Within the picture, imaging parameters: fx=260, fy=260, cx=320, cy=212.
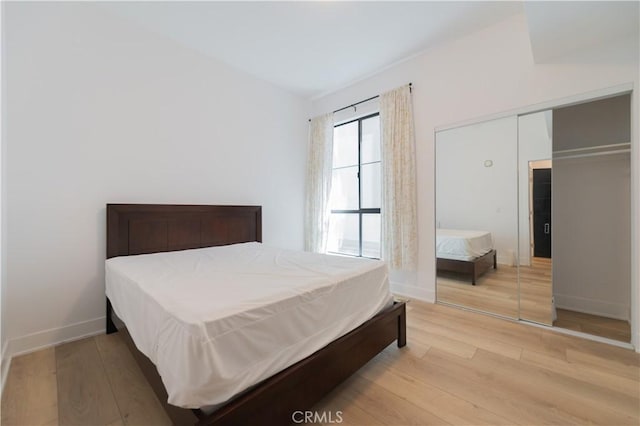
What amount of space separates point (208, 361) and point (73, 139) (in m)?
2.46

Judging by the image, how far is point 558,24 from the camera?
1.87 meters

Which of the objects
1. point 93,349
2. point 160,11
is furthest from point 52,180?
point 160,11

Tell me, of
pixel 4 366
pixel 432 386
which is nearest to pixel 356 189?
Answer: pixel 432 386

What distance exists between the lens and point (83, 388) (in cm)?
159

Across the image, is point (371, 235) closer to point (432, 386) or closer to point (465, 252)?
point (465, 252)

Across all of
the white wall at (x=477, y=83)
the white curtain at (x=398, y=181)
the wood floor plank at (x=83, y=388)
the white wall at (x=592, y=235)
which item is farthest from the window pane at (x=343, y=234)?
the wood floor plank at (x=83, y=388)

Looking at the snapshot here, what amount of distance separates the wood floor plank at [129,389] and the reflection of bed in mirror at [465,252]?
281 cm

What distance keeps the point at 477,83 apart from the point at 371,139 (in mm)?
1437

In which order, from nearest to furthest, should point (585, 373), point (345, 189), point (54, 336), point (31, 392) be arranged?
1. point (31, 392)
2. point (585, 373)
3. point (54, 336)
4. point (345, 189)

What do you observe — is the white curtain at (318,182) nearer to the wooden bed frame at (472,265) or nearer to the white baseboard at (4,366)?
the wooden bed frame at (472,265)

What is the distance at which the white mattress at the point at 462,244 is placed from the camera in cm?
277

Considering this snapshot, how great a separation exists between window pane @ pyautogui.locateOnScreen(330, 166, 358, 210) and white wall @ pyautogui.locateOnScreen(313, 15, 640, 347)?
3.56 ft

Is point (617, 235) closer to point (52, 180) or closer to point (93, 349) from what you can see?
point (93, 349)

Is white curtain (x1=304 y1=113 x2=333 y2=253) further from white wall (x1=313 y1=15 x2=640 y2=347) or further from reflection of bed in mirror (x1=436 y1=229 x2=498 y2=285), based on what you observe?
reflection of bed in mirror (x1=436 y1=229 x2=498 y2=285)
